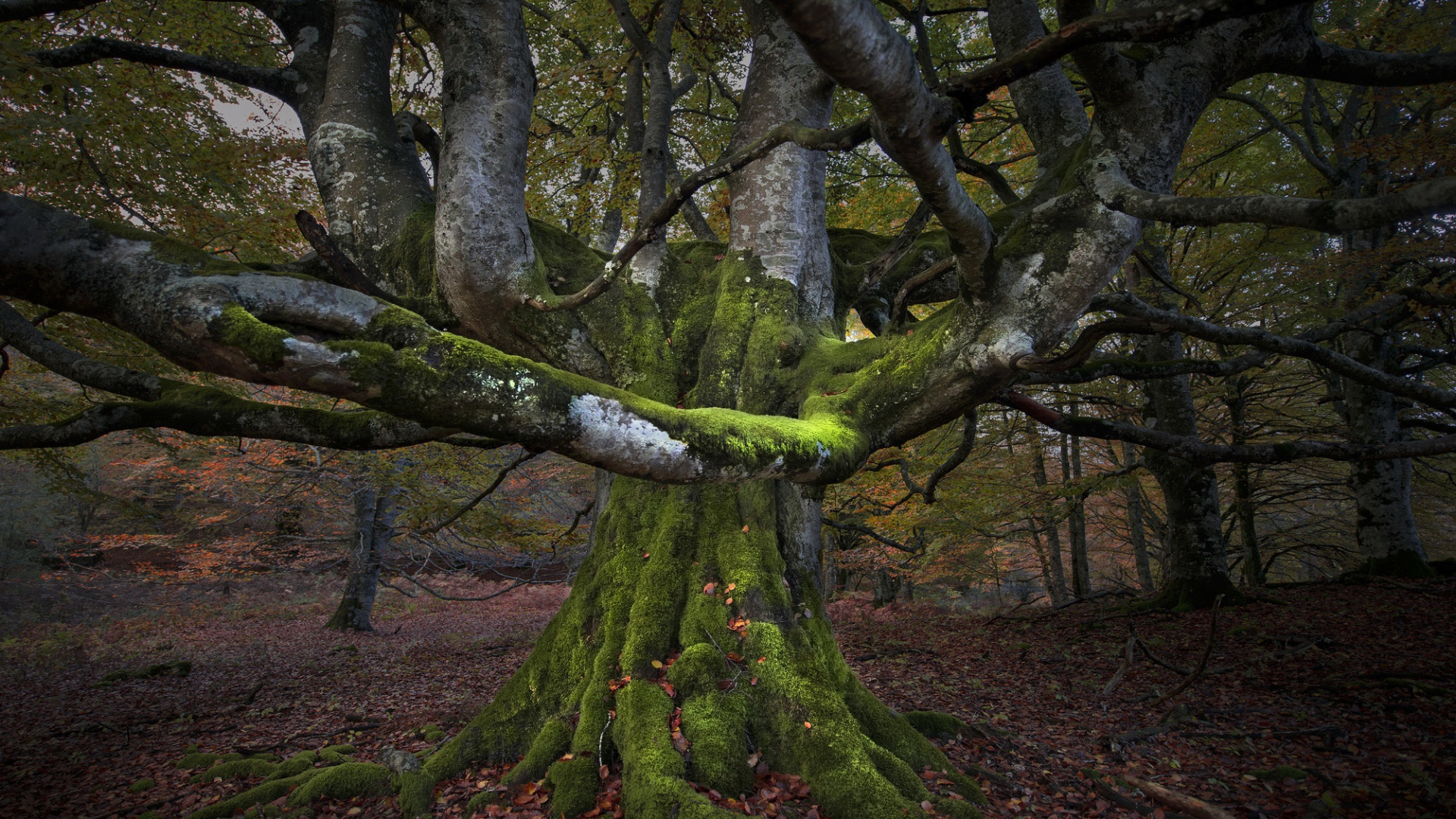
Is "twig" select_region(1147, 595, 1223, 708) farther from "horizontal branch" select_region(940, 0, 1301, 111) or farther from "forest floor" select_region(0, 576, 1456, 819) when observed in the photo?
"horizontal branch" select_region(940, 0, 1301, 111)

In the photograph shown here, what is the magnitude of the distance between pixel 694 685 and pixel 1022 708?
3.63m

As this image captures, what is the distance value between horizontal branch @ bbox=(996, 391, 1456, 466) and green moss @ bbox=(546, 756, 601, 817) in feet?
11.1

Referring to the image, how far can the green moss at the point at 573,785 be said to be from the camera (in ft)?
9.96

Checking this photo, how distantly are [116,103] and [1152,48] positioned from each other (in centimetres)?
917

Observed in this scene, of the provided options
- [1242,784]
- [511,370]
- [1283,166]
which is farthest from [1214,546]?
[511,370]

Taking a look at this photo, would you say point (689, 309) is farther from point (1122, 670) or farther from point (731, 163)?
point (1122, 670)

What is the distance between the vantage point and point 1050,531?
42.5ft

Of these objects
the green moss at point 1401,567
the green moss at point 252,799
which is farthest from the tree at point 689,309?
the green moss at point 1401,567

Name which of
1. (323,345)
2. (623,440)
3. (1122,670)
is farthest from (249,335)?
(1122,670)

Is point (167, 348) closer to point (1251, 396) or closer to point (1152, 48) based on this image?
point (1152, 48)

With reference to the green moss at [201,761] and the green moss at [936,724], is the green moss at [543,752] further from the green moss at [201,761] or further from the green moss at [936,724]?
the green moss at [201,761]

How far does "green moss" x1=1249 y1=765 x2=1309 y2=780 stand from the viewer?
363 centimetres

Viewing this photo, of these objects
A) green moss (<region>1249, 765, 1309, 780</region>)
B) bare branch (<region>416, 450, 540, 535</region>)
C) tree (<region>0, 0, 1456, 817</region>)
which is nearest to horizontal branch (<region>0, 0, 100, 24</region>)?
tree (<region>0, 0, 1456, 817</region>)

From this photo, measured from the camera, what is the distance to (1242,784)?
3.64m
